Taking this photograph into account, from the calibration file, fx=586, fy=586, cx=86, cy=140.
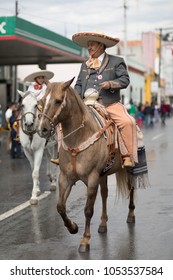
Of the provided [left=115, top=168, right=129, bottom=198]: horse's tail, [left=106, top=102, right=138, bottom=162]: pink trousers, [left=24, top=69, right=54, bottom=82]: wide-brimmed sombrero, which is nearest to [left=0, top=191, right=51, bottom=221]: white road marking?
[left=115, top=168, right=129, bottom=198]: horse's tail

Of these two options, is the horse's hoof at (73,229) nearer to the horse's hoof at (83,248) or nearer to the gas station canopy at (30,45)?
the horse's hoof at (83,248)

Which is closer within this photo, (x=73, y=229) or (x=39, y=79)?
(x=73, y=229)

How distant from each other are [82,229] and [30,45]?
63.0ft

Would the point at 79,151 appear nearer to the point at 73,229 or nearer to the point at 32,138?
the point at 73,229

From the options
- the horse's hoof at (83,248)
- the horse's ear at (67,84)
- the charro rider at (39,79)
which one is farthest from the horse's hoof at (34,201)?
the horse's ear at (67,84)

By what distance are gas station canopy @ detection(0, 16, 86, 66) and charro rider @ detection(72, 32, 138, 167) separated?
51.9ft

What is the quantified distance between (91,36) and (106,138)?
137 cm

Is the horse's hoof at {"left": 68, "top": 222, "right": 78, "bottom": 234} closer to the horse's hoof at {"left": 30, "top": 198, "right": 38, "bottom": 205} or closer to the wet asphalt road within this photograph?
the wet asphalt road

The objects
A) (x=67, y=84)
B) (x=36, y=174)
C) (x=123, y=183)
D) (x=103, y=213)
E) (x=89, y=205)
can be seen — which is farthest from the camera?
(x=36, y=174)

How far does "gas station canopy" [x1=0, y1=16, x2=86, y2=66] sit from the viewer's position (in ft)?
75.4

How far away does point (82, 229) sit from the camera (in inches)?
314

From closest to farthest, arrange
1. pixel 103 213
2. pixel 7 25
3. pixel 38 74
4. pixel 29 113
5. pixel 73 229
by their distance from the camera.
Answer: pixel 73 229 → pixel 103 213 → pixel 29 113 → pixel 38 74 → pixel 7 25

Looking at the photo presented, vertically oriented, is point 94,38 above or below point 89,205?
above

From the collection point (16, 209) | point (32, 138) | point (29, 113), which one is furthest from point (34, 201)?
point (29, 113)
